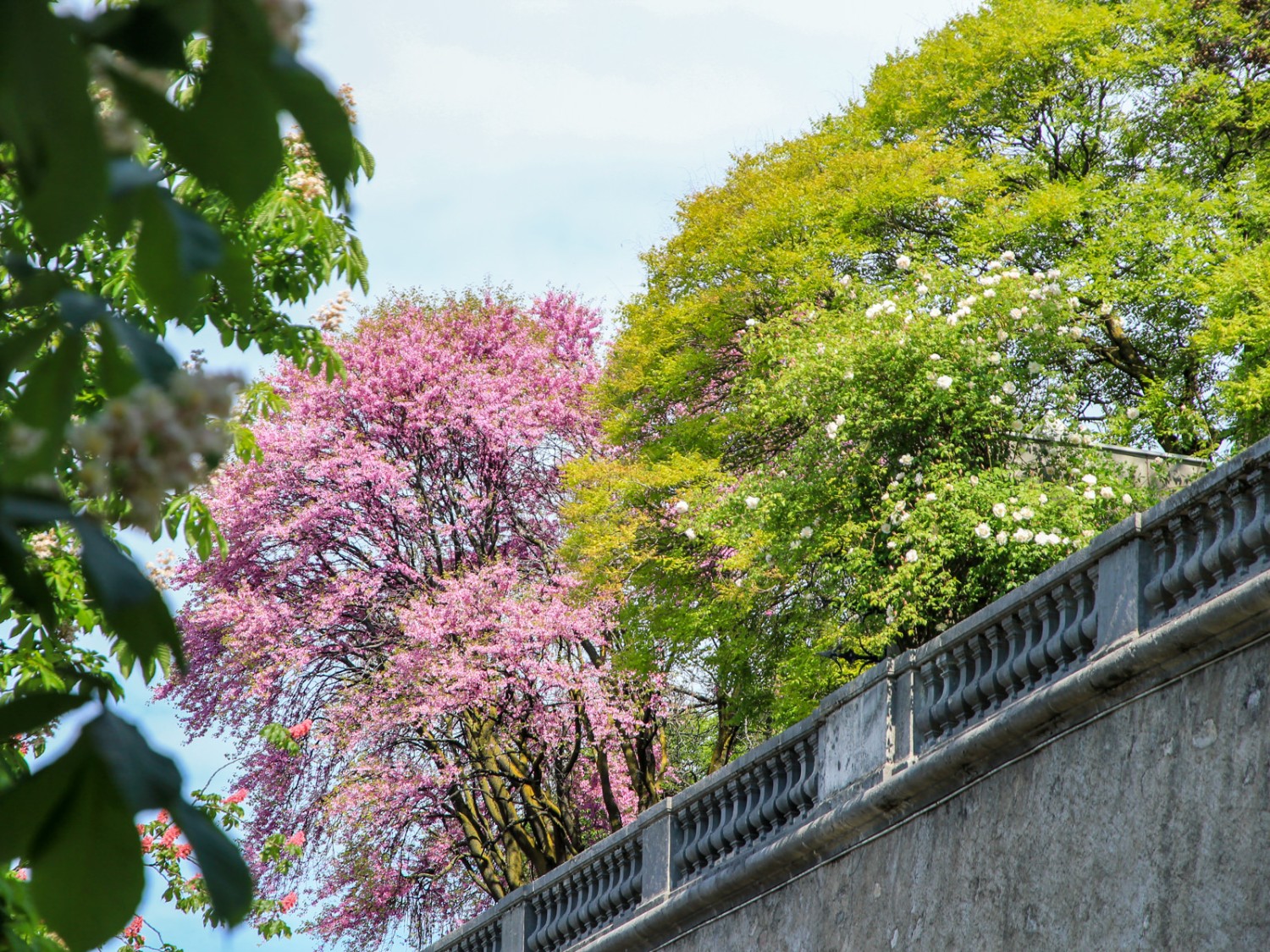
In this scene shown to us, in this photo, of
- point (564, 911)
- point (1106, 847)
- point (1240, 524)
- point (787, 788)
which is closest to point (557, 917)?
point (564, 911)

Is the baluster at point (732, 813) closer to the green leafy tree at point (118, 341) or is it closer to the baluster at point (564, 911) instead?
the baluster at point (564, 911)

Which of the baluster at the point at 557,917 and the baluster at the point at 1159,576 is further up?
the baluster at the point at 1159,576

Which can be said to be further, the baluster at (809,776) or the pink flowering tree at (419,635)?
the pink flowering tree at (419,635)

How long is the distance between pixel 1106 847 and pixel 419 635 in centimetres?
1492

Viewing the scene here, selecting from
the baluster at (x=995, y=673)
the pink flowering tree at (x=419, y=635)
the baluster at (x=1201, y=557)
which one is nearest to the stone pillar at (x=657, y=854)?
the baluster at (x=995, y=673)

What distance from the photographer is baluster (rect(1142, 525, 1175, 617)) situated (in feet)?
28.4

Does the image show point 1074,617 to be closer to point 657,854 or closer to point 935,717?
point 935,717

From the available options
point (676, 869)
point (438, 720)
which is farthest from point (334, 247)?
point (438, 720)

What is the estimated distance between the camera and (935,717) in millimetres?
10492

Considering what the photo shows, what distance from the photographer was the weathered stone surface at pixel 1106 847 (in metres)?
7.74

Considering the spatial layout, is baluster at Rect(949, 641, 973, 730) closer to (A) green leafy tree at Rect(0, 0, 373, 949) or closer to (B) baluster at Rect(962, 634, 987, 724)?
(B) baluster at Rect(962, 634, 987, 724)

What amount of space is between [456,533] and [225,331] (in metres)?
17.6

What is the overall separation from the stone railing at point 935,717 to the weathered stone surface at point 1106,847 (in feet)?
0.68

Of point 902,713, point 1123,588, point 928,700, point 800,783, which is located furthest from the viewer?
point 800,783
